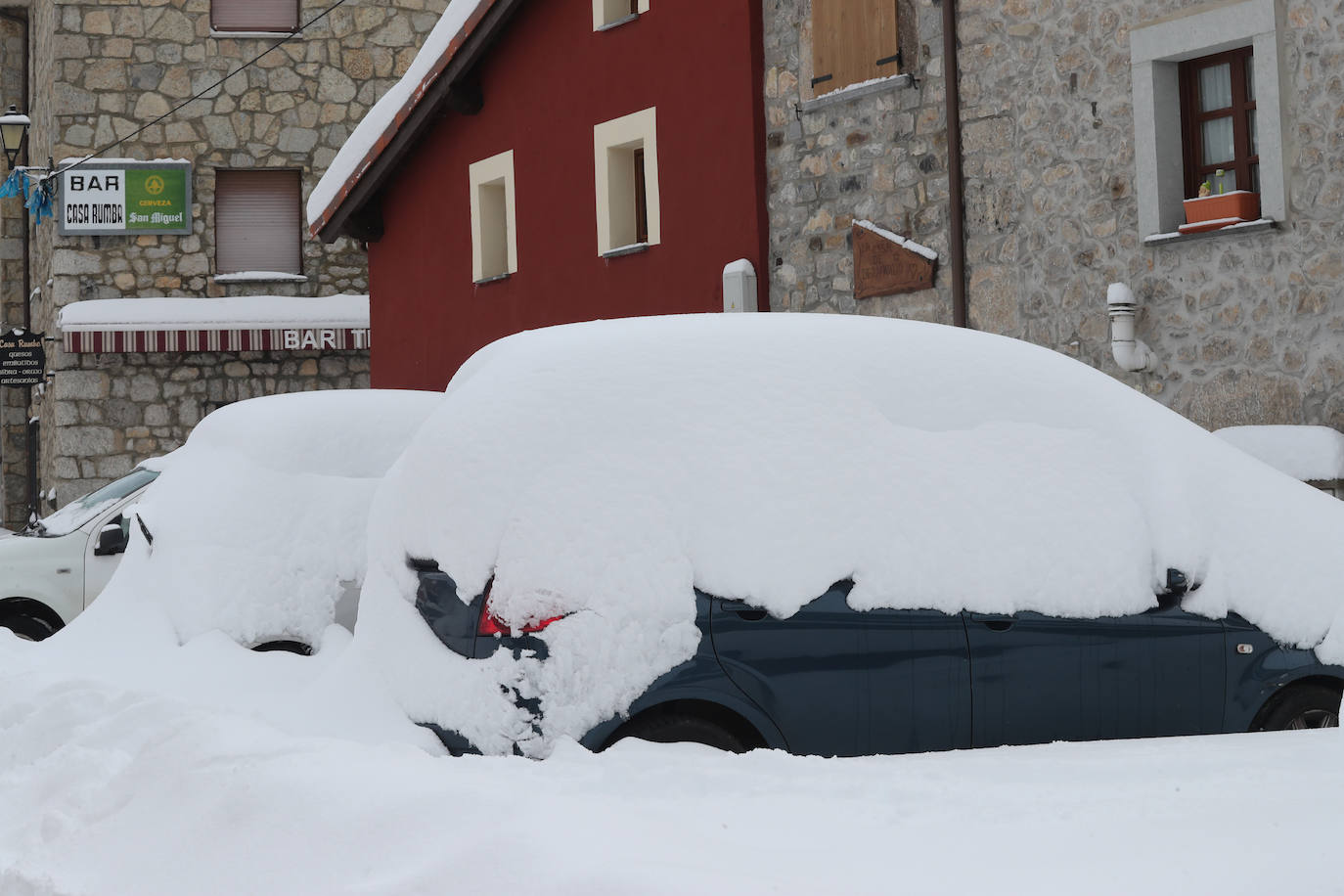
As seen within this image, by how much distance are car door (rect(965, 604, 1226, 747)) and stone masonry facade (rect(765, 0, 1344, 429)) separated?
202 inches

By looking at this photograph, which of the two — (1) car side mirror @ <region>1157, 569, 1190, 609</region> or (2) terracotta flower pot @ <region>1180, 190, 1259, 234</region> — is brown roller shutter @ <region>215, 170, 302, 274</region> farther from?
(1) car side mirror @ <region>1157, 569, 1190, 609</region>

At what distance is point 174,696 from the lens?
6.63m

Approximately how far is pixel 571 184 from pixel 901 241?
17.3 ft

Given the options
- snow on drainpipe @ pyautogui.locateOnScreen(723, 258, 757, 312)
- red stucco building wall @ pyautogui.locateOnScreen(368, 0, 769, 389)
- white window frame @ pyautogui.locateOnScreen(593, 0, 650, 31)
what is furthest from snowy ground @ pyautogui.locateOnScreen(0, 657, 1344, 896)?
white window frame @ pyautogui.locateOnScreen(593, 0, 650, 31)

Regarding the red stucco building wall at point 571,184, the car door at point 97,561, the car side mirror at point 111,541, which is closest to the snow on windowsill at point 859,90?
the red stucco building wall at point 571,184

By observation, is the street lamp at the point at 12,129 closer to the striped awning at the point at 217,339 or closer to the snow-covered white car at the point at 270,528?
the striped awning at the point at 217,339

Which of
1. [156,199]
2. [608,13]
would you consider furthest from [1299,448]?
[156,199]

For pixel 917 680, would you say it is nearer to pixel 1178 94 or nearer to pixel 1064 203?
pixel 1178 94

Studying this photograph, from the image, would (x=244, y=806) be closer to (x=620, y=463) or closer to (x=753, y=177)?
(x=620, y=463)

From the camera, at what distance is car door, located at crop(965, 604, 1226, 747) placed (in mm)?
5156

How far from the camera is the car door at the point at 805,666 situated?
16.1 ft

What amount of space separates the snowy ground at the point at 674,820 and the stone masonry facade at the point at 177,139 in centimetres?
1797

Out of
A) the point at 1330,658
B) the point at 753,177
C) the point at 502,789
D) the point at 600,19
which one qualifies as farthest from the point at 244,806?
the point at 600,19

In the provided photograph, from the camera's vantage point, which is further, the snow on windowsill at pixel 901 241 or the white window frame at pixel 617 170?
the white window frame at pixel 617 170
